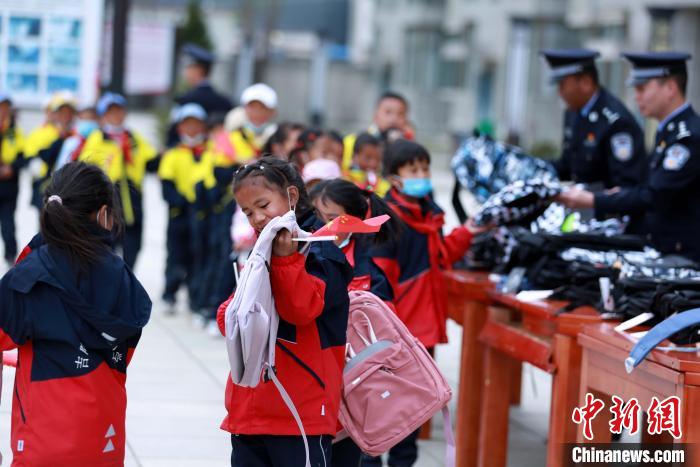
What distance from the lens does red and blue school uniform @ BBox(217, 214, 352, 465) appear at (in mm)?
3961

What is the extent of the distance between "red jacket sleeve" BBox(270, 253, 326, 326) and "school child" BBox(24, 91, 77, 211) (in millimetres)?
7868

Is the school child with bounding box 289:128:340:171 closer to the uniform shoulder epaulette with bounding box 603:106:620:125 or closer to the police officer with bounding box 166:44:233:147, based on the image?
the uniform shoulder epaulette with bounding box 603:106:620:125

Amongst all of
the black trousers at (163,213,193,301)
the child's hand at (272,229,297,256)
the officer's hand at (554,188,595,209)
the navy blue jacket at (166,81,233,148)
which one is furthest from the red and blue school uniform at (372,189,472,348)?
the navy blue jacket at (166,81,233,148)

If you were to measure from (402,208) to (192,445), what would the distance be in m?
1.60

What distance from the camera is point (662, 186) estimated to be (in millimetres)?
6086

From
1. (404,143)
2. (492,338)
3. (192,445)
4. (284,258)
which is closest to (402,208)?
A: (404,143)

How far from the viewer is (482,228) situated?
20.5 ft

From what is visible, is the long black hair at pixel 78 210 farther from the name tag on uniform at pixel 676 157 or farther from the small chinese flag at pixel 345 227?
the name tag on uniform at pixel 676 157

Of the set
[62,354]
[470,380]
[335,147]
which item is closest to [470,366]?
[470,380]

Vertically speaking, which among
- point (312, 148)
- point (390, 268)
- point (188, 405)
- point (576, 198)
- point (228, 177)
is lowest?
point (188, 405)

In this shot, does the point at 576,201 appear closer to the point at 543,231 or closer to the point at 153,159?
the point at 543,231

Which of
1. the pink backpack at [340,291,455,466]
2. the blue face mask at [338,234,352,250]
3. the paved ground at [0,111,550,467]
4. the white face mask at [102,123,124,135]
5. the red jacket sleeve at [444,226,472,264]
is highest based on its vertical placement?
the white face mask at [102,123,124,135]

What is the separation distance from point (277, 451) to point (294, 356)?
0.30m

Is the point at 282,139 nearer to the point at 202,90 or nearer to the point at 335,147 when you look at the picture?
the point at 335,147
